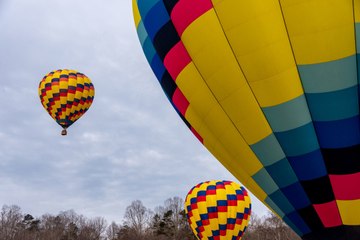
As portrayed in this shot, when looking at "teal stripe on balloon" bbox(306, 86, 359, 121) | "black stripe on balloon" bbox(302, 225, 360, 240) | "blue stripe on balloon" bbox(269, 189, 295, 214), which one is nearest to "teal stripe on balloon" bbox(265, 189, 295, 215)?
"blue stripe on balloon" bbox(269, 189, 295, 214)

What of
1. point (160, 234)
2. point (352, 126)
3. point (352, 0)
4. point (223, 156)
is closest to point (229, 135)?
point (223, 156)

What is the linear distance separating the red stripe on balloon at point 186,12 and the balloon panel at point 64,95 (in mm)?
14472

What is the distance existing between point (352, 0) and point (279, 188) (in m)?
3.00

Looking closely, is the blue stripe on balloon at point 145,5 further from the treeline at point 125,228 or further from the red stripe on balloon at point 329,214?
the treeline at point 125,228

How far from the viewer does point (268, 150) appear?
5.90m

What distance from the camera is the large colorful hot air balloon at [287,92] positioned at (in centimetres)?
512

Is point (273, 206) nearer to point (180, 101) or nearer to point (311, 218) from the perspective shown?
point (311, 218)

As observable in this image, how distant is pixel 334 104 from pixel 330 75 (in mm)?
422

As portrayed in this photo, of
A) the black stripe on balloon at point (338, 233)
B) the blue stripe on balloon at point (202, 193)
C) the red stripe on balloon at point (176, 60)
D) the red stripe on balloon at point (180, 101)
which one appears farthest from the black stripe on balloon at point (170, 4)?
the blue stripe on balloon at point (202, 193)

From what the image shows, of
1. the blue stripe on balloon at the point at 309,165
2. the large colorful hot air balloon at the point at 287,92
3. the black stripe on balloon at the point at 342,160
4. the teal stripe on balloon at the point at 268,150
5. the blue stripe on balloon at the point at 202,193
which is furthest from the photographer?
the blue stripe on balloon at the point at 202,193

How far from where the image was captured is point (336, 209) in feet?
17.6

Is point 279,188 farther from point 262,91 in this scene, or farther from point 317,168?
point 262,91

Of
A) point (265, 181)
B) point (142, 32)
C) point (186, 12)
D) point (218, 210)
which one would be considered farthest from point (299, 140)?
point (218, 210)

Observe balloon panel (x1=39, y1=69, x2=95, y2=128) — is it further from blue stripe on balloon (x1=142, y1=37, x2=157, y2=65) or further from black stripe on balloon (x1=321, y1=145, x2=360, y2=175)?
black stripe on balloon (x1=321, y1=145, x2=360, y2=175)
